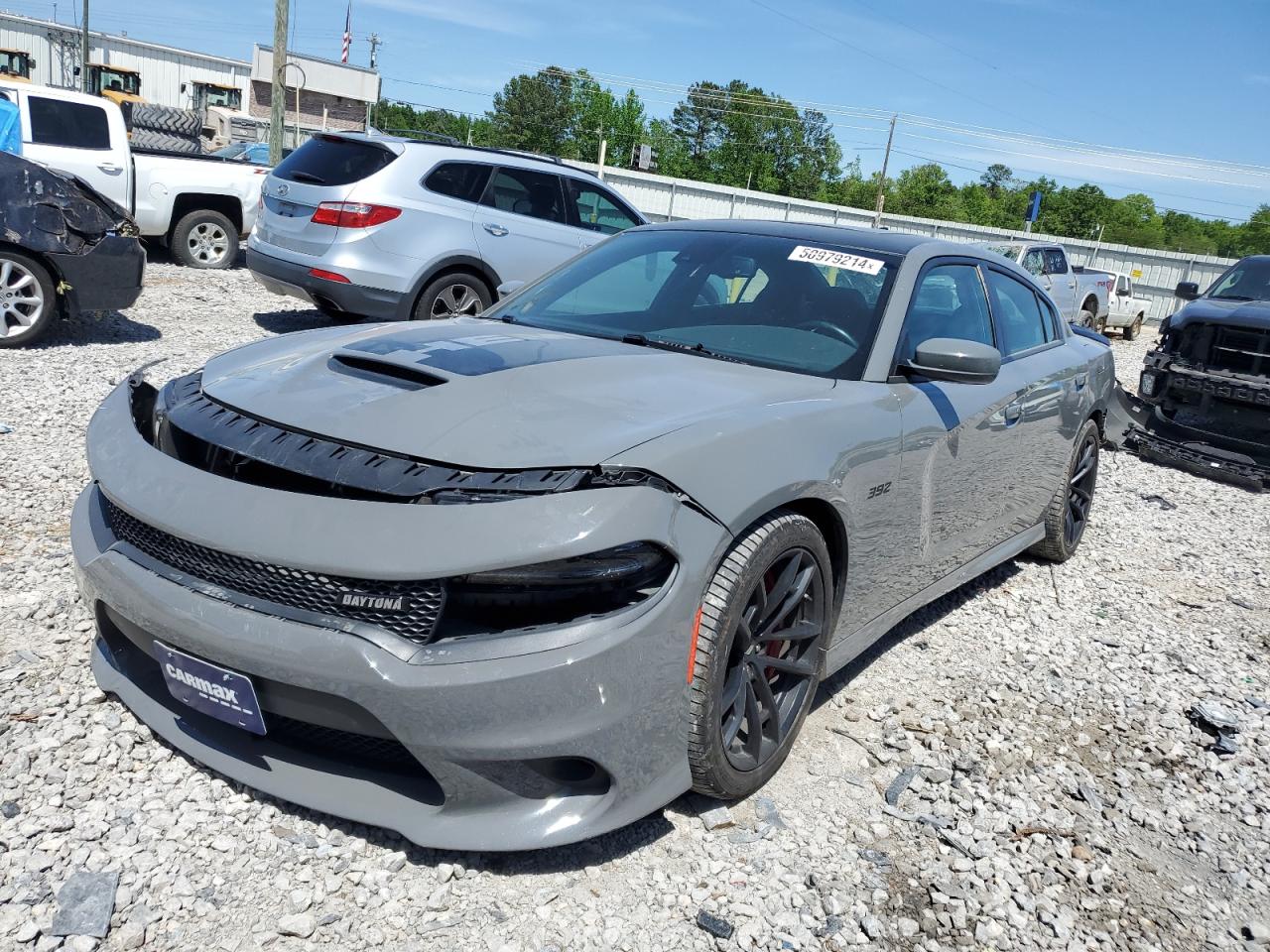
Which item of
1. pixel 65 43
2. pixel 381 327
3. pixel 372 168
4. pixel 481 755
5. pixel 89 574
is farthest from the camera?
pixel 65 43

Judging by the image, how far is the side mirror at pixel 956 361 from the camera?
10.7ft

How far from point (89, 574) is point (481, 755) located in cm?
116

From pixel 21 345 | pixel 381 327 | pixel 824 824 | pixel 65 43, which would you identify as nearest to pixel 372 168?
pixel 21 345

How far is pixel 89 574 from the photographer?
8.18 ft

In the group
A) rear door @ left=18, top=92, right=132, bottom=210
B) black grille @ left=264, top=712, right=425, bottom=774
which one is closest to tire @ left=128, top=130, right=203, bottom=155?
rear door @ left=18, top=92, right=132, bottom=210

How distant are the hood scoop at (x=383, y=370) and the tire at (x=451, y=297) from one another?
5460 mm

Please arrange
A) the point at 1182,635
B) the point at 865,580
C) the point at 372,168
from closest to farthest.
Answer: the point at 865,580 → the point at 1182,635 → the point at 372,168

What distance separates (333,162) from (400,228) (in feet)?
2.90

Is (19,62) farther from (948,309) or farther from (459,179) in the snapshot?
(948,309)

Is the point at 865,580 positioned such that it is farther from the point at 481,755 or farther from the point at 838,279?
the point at 481,755

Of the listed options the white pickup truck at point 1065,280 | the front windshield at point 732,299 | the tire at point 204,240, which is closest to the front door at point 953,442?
the front windshield at point 732,299

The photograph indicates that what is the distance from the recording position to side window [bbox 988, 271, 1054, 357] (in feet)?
14.3

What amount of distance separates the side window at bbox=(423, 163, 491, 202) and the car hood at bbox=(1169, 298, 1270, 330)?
6.60 m

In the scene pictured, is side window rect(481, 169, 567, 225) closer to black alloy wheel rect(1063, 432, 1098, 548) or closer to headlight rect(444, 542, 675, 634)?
black alloy wheel rect(1063, 432, 1098, 548)
